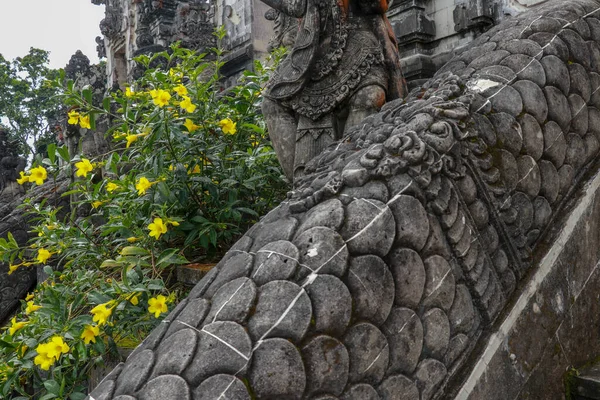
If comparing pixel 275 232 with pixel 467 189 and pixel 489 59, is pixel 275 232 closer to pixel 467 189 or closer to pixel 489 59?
pixel 467 189

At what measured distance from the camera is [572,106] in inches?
84.3

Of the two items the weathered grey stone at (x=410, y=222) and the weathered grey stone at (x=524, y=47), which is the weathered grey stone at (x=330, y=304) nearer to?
the weathered grey stone at (x=410, y=222)

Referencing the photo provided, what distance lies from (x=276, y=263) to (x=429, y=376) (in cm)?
53

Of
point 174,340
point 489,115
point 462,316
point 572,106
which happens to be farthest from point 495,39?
point 174,340

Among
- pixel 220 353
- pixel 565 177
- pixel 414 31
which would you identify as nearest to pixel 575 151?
pixel 565 177

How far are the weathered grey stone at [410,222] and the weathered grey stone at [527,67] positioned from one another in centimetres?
73

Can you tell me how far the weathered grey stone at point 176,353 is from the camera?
55.2 inches

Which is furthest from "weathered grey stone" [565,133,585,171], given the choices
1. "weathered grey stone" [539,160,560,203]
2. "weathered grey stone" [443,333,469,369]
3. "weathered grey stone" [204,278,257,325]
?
"weathered grey stone" [204,278,257,325]

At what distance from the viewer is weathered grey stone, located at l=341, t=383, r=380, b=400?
145 cm

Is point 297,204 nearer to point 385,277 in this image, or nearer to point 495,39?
point 385,277

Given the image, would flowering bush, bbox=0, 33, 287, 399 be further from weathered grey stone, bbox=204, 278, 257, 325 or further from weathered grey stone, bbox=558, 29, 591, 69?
weathered grey stone, bbox=558, 29, 591, 69

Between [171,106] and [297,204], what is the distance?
1.96 metres

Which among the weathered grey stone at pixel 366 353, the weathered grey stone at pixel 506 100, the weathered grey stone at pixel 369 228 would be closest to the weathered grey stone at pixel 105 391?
the weathered grey stone at pixel 366 353

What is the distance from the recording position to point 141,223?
10.5ft
